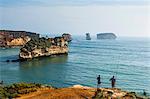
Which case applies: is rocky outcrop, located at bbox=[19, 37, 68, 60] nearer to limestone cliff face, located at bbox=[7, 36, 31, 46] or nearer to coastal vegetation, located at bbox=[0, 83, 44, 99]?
limestone cliff face, located at bbox=[7, 36, 31, 46]

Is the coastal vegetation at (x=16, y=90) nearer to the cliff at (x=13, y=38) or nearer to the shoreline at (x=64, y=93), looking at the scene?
the shoreline at (x=64, y=93)

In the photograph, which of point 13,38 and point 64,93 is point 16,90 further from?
point 13,38

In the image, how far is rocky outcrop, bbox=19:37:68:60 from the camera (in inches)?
3392

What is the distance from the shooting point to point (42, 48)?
92562 millimetres

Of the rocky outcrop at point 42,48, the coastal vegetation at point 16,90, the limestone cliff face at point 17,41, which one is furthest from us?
the limestone cliff face at point 17,41

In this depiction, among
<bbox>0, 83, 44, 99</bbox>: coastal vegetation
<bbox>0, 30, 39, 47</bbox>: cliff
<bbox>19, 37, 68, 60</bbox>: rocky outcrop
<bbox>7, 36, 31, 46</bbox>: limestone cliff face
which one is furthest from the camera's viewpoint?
<bbox>7, 36, 31, 46</bbox>: limestone cliff face

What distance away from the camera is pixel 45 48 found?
93500 mm

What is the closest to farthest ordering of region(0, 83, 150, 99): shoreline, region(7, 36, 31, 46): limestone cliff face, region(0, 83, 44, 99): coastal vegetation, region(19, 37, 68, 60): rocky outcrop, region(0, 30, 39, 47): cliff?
1. region(0, 83, 150, 99): shoreline
2. region(0, 83, 44, 99): coastal vegetation
3. region(19, 37, 68, 60): rocky outcrop
4. region(0, 30, 39, 47): cliff
5. region(7, 36, 31, 46): limestone cliff face

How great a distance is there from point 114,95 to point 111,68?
4683 centimetres

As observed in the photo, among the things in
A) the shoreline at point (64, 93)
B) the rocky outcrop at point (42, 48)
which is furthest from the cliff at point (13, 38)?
the shoreline at point (64, 93)

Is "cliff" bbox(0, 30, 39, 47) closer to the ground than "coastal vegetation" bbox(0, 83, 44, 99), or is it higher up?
higher up

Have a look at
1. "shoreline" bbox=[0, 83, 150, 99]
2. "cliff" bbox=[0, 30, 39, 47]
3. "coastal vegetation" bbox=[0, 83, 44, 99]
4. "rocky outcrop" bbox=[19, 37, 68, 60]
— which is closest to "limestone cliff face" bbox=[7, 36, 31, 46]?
"cliff" bbox=[0, 30, 39, 47]

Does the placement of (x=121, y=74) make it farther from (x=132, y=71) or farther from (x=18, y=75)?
(x=18, y=75)

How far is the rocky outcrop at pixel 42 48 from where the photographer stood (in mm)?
86162
